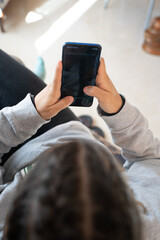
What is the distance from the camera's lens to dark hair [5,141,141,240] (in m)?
0.15

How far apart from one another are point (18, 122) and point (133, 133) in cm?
27

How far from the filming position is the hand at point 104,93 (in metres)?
0.51

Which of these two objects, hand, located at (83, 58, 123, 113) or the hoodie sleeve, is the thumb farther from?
the hoodie sleeve

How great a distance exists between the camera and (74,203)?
0.52 feet

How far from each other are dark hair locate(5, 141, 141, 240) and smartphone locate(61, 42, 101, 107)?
0.33 meters

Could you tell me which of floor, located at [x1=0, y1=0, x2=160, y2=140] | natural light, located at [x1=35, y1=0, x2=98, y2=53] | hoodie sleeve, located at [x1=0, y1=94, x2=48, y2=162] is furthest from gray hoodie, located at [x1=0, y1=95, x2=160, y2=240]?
natural light, located at [x1=35, y1=0, x2=98, y2=53]

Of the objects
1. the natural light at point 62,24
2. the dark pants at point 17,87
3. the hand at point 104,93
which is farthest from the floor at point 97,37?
the hand at point 104,93

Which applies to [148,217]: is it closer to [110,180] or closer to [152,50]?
[110,180]

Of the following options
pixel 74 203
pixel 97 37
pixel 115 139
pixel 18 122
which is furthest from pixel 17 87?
pixel 97 37

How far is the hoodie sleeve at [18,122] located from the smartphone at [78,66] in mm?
85

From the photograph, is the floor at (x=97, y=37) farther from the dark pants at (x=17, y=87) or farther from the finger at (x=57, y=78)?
the finger at (x=57, y=78)

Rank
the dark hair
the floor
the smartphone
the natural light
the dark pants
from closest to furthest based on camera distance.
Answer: the dark hair < the smartphone < the dark pants < the floor < the natural light

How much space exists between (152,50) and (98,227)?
5.45 feet

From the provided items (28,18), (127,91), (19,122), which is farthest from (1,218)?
(28,18)
